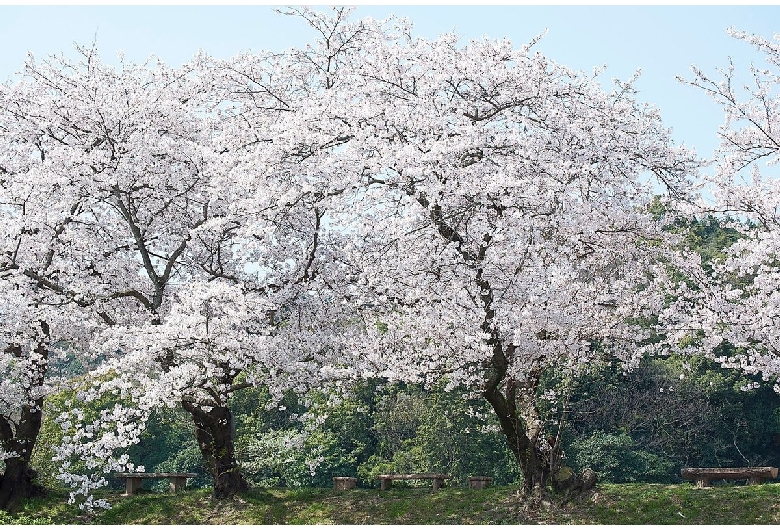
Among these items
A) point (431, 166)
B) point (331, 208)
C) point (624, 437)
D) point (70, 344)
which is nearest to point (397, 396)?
point (624, 437)

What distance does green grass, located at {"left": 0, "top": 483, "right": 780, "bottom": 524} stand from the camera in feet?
38.7

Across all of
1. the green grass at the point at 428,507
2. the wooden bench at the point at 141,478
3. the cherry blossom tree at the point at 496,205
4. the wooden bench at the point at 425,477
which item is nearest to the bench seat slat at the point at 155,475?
the wooden bench at the point at 141,478

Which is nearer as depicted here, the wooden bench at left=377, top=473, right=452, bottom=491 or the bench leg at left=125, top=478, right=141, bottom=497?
the wooden bench at left=377, top=473, right=452, bottom=491

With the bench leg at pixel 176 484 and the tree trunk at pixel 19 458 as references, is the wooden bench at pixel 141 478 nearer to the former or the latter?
the bench leg at pixel 176 484

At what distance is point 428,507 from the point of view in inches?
525

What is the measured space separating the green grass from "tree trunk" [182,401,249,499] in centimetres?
29

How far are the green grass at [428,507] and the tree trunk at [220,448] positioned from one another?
0.97 ft

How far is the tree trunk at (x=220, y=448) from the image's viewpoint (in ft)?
46.1

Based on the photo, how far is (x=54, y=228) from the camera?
44.2 feet

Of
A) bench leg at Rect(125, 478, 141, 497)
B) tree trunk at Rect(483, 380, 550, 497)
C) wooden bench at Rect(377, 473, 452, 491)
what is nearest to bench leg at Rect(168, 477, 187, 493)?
bench leg at Rect(125, 478, 141, 497)

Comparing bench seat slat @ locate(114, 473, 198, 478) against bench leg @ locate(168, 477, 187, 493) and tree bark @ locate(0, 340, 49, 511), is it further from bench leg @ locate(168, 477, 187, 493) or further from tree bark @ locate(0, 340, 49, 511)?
tree bark @ locate(0, 340, 49, 511)

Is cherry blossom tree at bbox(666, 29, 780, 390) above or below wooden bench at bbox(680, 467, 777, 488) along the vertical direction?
above

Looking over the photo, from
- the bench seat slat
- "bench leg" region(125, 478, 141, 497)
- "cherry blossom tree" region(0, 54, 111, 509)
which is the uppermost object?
"cherry blossom tree" region(0, 54, 111, 509)

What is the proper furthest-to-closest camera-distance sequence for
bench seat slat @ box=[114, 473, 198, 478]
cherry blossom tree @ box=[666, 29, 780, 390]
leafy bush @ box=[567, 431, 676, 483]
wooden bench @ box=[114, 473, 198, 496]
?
leafy bush @ box=[567, 431, 676, 483] < wooden bench @ box=[114, 473, 198, 496] < bench seat slat @ box=[114, 473, 198, 478] < cherry blossom tree @ box=[666, 29, 780, 390]
